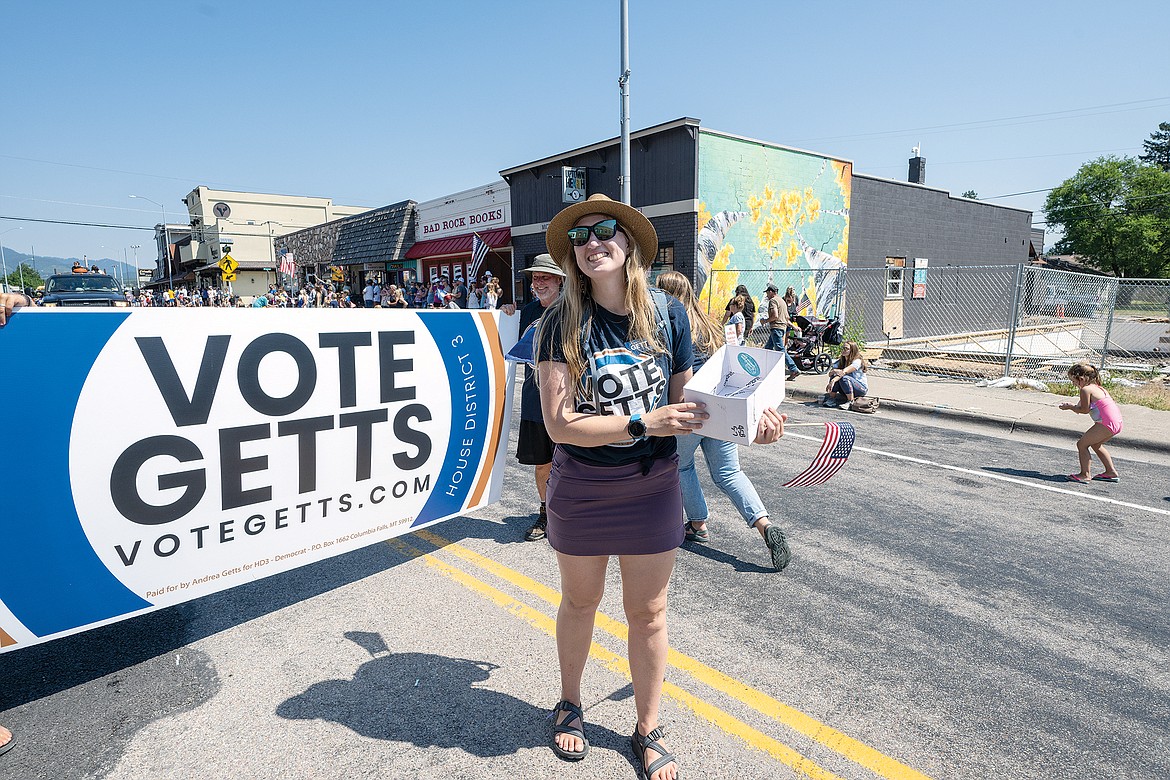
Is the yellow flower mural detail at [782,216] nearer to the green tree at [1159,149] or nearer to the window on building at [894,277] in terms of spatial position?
the window on building at [894,277]

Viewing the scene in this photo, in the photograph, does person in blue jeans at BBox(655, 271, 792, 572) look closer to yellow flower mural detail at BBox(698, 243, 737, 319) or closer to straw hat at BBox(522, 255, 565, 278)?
straw hat at BBox(522, 255, 565, 278)

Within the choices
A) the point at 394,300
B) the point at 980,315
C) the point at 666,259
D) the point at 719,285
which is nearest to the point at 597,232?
the point at 719,285

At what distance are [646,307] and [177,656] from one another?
9.23 feet

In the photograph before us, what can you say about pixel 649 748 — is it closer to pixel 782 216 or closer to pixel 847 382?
A: pixel 847 382

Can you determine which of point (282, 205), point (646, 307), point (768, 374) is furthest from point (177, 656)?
point (282, 205)

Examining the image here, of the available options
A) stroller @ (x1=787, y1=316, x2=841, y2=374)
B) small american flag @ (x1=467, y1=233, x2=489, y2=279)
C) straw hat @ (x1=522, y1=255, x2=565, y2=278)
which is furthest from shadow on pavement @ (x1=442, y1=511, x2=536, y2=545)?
small american flag @ (x1=467, y1=233, x2=489, y2=279)

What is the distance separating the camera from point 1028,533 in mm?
4777

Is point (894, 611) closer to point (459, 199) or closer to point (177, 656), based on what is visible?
point (177, 656)

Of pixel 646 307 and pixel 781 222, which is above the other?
pixel 781 222

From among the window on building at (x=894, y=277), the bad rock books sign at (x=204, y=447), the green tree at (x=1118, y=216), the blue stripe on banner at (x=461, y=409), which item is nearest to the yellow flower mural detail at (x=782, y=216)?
the window on building at (x=894, y=277)

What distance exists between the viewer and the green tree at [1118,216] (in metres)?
56.2

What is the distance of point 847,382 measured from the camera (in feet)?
32.8

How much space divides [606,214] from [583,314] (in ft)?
1.17

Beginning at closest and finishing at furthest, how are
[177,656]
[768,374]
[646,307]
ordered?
[768,374], [646,307], [177,656]
